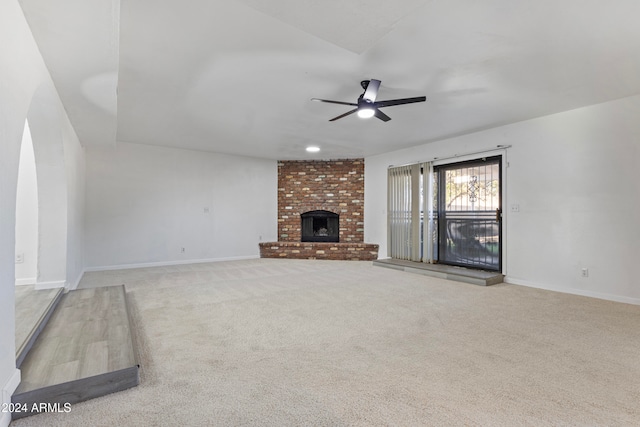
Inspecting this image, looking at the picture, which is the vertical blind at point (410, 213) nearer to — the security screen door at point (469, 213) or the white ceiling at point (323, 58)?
the security screen door at point (469, 213)

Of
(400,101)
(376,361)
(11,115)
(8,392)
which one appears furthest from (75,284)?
(400,101)

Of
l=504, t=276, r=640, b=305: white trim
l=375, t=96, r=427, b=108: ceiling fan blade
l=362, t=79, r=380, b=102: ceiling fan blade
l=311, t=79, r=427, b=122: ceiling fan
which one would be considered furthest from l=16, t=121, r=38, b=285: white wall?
l=504, t=276, r=640, b=305: white trim

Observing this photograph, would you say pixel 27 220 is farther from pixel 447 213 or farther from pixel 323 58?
pixel 447 213

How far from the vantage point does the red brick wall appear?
7.79 meters

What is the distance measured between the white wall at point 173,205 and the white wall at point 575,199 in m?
5.12

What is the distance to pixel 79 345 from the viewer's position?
→ 216 centimetres

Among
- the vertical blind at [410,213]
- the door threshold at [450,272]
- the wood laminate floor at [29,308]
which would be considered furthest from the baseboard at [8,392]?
the vertical blind at [410,213]

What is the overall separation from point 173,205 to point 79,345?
4764 millimetres

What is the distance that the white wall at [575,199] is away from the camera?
3.82 metres

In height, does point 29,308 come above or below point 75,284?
above

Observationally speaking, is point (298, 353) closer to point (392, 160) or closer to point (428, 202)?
point (428, 202)

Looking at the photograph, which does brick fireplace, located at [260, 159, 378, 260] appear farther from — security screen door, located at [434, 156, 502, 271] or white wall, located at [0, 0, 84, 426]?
white wall, located at [0, 0, 84, 426]

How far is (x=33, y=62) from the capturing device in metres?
2.15

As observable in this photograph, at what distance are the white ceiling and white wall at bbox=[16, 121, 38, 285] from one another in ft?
2.69
